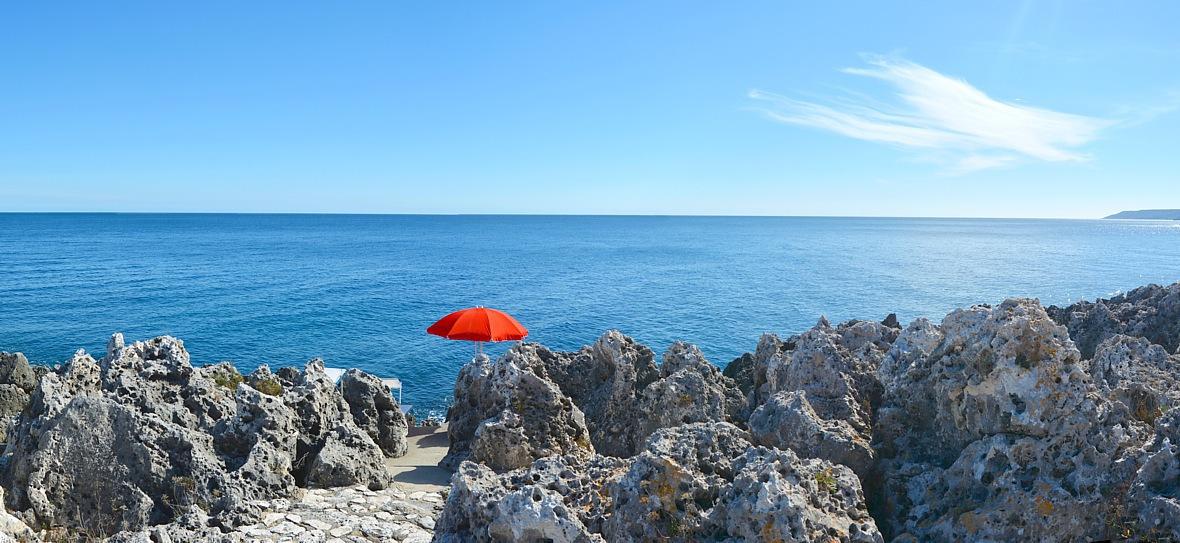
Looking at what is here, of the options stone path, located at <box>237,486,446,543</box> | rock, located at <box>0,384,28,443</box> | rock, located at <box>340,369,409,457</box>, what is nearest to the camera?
stone path, located at <box>237,486,446,543</box>

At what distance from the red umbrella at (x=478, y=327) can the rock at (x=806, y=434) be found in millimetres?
11397

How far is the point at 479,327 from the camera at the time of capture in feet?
65.1

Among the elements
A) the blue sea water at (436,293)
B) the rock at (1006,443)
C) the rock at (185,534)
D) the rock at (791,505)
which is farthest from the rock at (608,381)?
the blue sea water at (436,293)

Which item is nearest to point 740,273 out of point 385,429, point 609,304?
point 609,304

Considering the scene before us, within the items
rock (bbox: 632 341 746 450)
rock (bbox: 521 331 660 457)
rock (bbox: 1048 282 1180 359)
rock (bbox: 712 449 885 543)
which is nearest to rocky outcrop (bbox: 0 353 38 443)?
rock (bbox: 521 331 660 457)

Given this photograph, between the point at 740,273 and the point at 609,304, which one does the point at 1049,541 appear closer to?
the point at 609,304

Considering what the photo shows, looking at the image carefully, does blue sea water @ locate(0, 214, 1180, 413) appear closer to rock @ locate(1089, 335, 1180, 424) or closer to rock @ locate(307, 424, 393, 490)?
rock @ locate(307, 424, 393, 490)

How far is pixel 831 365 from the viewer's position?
1188 centimetres

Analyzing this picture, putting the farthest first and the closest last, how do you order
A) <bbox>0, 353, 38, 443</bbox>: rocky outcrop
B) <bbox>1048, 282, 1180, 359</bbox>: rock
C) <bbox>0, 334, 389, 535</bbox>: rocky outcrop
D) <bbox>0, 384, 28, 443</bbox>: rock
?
<bbox>1048, 282, 1180, 359</bbox>: rock, <bbox>0, 353, 38, 443</bbox>: rocky outcrop, <bbox>0, 384, 28, 443</bbox>: rock, <bbox>0, 334, 389, 535</bbox>: rocky outcrop

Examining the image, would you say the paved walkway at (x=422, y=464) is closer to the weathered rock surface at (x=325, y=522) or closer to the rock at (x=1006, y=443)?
the weathered rock surface at (x=325, y=522)

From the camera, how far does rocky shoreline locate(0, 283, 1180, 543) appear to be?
20.0ft

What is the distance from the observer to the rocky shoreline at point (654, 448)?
6.08 meters

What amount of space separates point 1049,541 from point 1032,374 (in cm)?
176

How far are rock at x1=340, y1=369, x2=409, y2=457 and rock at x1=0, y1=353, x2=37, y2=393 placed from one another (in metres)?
10.0
